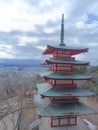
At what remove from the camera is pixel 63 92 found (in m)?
12.9

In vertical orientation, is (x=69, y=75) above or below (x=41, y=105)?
above

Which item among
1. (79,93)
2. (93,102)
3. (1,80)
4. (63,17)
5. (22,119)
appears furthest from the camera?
(1,80)

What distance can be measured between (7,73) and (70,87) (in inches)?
1019

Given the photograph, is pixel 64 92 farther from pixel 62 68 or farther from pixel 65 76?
pixel 62 68

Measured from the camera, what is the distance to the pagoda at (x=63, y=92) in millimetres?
12510

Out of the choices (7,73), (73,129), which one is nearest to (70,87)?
(73,129)

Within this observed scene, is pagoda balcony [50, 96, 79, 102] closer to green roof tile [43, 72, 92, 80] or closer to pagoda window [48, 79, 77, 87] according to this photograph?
pagoda window [48, 79, 77, 87]

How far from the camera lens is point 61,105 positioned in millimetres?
13031

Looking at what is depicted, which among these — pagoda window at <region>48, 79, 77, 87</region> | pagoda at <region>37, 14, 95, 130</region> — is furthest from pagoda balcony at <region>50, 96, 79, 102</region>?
pagoda window at <region>48, 79, 77, 87</region>

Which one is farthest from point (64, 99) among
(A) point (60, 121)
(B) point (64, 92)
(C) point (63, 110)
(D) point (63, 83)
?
(A) point (60, 121)

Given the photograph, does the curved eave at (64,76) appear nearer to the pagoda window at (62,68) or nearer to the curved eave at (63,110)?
the pagoda window at (62,68)

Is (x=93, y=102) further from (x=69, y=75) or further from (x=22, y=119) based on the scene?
(x=69, y=75)

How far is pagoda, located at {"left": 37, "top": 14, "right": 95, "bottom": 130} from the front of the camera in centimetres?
1251

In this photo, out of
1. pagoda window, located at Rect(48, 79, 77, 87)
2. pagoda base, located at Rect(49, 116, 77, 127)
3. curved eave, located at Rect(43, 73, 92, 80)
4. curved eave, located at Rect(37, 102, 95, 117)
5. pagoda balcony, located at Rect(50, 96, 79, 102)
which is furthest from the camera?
pagoda window, located at Rect(48, 79, 77, 87)
